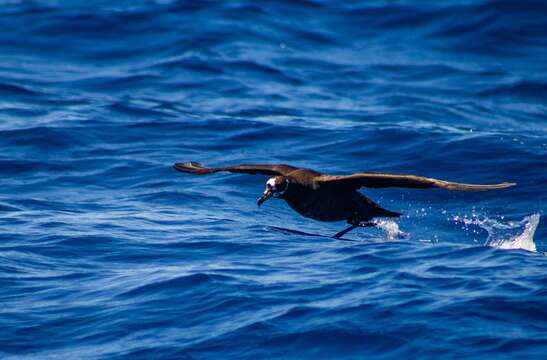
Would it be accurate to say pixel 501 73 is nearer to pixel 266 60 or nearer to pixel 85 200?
pixel 266 60

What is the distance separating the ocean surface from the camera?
9.21 meters


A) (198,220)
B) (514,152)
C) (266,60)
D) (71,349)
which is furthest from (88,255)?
(266,60)

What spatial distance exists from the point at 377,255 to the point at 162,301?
2622mm

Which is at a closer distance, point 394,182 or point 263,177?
point 394,182

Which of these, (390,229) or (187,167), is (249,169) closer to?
(187,167)

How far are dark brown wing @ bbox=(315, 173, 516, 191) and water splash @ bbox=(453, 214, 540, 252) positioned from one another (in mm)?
1935

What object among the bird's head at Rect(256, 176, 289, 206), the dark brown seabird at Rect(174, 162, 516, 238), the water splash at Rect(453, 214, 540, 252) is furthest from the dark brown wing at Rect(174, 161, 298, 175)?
the water splash at Rect(453, 214, 540, 252)

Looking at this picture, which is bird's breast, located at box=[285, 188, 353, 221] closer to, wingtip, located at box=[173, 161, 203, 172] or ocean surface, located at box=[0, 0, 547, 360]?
ocean surface, located at box=[0, 0, 547, 360]

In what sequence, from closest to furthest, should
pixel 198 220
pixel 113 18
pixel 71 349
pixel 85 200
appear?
1. pixel 71 349
2. pixel 198 220
3. pixel 85 200
4. pixel 113 18

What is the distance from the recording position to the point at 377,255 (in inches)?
444

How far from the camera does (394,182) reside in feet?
33.4

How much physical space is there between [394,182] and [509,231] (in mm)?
3042

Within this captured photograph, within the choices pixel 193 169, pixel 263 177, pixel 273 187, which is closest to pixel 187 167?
pixel 193 169

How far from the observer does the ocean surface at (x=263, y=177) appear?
9.21 meters
